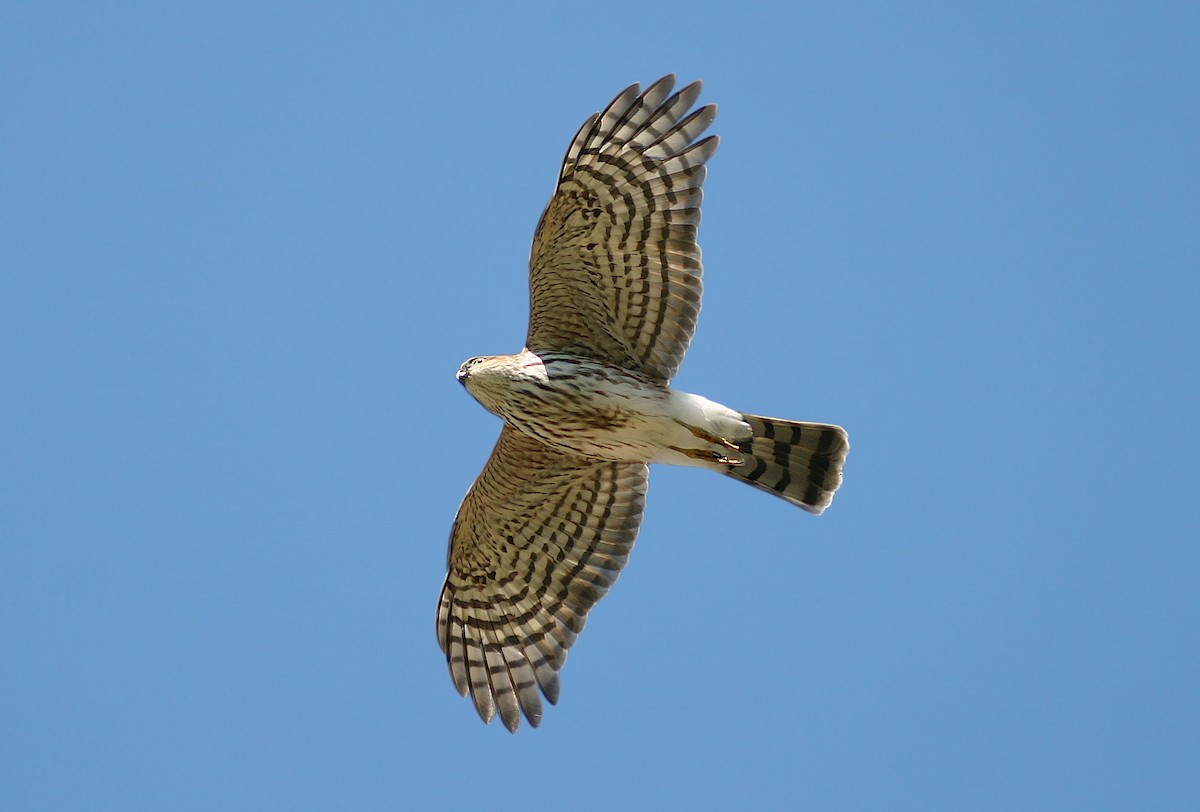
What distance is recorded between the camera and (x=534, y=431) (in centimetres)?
859

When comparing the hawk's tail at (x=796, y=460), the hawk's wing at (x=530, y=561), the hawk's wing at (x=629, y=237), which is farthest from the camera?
the hawk's wing at (x=530, y=561)

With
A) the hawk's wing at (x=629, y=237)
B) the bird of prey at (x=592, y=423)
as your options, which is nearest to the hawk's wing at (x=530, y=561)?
the bird of prey at (x=592, y=423)

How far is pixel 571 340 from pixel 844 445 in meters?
1.88

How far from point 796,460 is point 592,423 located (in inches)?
53.9

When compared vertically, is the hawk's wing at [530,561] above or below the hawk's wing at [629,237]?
below

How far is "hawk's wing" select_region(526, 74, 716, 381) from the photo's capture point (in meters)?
8.14

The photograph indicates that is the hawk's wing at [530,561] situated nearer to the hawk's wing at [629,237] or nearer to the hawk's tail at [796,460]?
the hawk's tail at [796,460]

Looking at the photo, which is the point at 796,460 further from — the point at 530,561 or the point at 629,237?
the point at 530,561

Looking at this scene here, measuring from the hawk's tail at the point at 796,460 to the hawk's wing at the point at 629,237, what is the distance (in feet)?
2.56

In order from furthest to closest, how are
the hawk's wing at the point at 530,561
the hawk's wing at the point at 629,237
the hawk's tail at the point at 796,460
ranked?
1. the hawk's wing at the point at 530,561
2. the hawk's tail at the point at 796,460
3. the hawk's wing at the point at 629,237

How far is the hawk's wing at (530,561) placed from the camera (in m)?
9.13

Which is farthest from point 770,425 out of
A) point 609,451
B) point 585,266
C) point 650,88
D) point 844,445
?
point 650,88

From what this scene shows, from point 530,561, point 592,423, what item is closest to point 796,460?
point 592,423

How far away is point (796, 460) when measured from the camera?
29.0 ft
